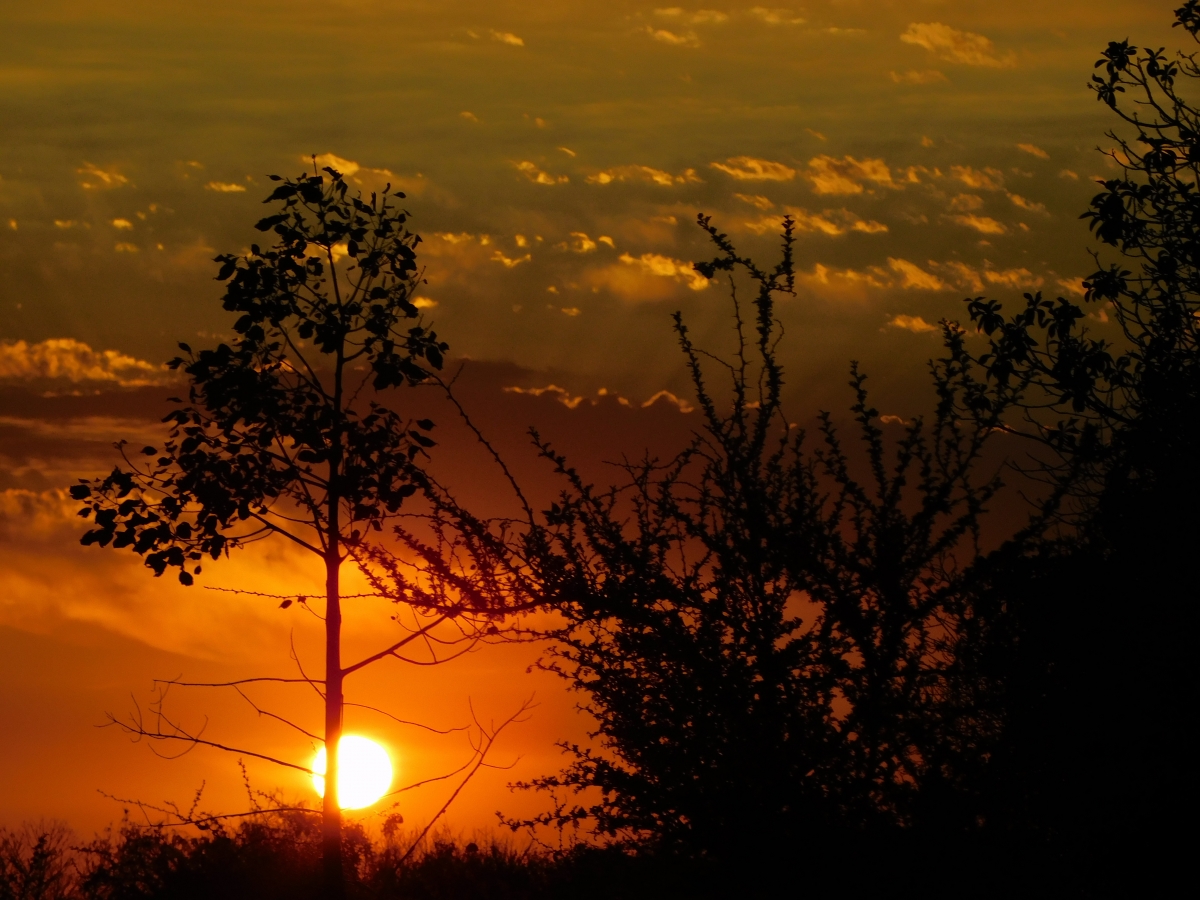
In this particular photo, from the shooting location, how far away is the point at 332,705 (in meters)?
11.4

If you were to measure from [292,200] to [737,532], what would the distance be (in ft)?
21.6

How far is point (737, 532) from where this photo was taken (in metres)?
8.59

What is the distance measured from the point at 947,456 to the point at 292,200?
7.40 meters

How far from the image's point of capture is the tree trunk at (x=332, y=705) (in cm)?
1114

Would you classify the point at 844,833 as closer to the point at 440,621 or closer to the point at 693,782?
the point at 693,782

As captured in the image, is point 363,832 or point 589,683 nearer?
point 589,683

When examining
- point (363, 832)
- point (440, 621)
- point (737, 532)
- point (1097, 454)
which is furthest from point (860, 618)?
point (363, 832)

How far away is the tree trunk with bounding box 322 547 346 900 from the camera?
1114 cm

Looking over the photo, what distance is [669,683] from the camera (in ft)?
26.3

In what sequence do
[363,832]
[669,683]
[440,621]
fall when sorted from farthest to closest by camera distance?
1. [363,832]
2. [440,621]
3. [669,683]

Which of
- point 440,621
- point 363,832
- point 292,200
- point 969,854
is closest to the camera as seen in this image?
point 969,854

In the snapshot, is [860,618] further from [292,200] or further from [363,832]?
[363,832]

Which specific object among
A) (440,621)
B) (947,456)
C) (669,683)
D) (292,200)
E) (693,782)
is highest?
(292,200)

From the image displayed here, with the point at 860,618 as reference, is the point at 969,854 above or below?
below
